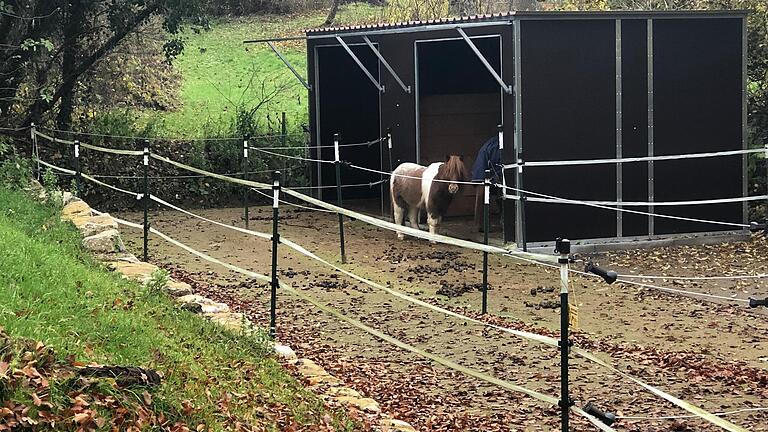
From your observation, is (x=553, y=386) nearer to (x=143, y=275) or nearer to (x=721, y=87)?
(x=143, y=275)

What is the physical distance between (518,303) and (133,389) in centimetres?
594

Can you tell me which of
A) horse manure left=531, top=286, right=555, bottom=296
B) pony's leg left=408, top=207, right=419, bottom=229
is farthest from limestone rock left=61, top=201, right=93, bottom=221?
pony's leg left=408, top=207, right=419, bottom=229

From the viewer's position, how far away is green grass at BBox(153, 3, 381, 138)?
2179cm

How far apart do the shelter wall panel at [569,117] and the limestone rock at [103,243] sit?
5.22 metres

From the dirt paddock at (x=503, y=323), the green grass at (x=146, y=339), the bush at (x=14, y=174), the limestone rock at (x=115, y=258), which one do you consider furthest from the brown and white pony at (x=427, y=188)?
the green grass at (x=146, y=339)

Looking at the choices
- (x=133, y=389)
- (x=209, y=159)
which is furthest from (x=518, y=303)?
(x=209, y=159)

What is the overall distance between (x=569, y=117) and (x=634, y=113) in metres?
0.89

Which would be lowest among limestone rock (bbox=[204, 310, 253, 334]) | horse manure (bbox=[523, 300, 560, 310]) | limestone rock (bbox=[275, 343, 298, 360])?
horse manure (bbox=[523, 300, 560, 310])

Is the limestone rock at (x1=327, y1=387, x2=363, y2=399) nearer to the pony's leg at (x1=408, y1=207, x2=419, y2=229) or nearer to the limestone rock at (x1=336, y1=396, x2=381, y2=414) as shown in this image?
the limestone rock at (x1=336, y1=396, x2=381, y2=414)

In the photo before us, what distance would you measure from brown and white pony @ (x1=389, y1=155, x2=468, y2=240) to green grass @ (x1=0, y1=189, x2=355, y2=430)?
6.73m

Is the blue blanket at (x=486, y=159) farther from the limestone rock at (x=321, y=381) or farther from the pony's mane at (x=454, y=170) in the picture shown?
the limestone rock at (x=321, y=381)

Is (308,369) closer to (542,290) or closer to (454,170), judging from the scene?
(542,290)

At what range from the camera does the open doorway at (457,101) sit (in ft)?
51.7

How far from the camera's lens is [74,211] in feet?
33.6
